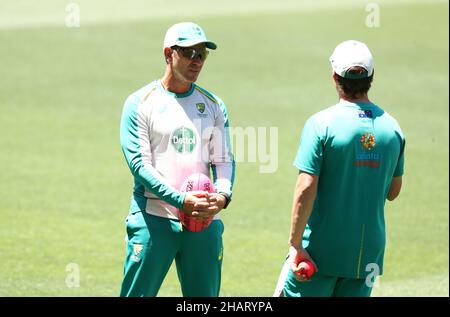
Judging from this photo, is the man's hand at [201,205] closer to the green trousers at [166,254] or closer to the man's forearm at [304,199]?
the green trousers at [166,254]

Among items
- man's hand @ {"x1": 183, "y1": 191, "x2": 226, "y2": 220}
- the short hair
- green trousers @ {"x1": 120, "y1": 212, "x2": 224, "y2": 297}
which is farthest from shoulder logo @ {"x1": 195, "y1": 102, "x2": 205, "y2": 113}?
the short hair

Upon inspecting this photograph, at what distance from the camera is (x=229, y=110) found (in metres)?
19.2

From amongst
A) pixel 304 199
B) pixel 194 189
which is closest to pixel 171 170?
pixel 194 189

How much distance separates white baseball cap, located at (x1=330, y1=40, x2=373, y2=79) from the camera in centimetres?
620

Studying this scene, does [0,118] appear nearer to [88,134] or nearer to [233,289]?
[88,134]

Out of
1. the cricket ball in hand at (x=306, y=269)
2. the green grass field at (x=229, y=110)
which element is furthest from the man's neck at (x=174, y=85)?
the green grass field at (x=229, y=110)

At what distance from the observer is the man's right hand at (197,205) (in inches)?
264

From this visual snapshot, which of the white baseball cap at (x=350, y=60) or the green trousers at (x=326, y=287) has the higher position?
the white baseball cap at (x=350, y=60)

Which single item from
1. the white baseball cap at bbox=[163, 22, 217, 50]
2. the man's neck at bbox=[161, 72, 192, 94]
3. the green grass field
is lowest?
the green grass field

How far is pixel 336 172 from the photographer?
20.2ft

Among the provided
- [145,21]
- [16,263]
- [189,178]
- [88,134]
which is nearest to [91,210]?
[16,263]

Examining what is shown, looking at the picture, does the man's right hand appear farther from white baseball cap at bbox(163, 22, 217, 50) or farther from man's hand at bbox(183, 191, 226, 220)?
white baseball cap at bbox(163, 22, 217, 50)

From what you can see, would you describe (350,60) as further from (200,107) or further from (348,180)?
(200,107)

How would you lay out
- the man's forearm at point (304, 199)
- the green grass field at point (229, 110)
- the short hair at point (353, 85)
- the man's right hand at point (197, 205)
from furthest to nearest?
the green grass field at point (229, 110)
the man's right hand at point (197, 205)
the short hair at point (353, 85)
the man's forearm at point (304, 199)
